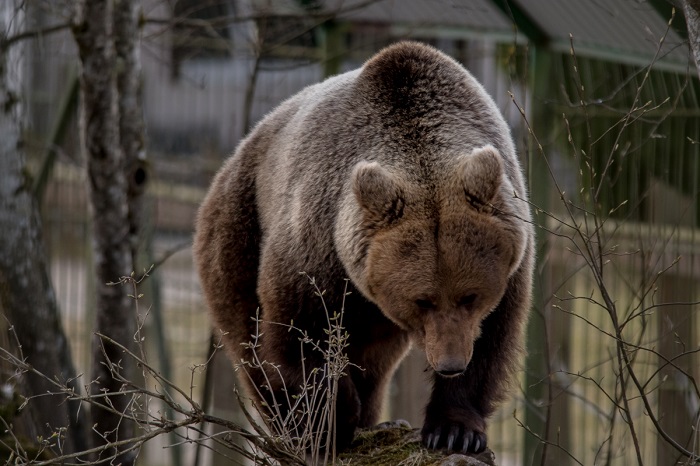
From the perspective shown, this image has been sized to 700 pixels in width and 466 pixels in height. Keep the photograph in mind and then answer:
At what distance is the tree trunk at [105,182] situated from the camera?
21.9 feet

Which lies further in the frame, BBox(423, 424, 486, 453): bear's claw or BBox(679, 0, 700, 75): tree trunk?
BBox(423, 424, 486, 453): bear's claw

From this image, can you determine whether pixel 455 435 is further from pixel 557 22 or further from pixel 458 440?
pixel 557 22

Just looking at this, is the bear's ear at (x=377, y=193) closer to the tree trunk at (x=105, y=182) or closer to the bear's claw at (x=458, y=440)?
the bear's claw at (x=458, y=440)

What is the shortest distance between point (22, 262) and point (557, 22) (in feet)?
13.3

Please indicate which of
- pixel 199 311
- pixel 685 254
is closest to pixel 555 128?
pixel 685 254

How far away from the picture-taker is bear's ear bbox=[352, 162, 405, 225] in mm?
4719

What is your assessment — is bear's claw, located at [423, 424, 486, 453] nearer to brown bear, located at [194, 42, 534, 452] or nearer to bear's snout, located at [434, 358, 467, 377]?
brown bear, located at [194, 42, 534, 452]

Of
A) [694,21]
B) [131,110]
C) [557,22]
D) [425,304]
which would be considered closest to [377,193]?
[425,304]

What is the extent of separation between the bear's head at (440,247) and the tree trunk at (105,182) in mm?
2390

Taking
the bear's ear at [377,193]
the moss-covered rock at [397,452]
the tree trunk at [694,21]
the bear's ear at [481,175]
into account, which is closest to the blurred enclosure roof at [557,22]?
the tree trunk at [694,21]

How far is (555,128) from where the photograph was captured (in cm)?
778

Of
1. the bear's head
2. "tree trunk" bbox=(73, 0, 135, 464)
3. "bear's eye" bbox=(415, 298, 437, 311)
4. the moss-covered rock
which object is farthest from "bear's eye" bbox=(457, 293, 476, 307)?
"tree trunk" bbox=(73, 0, 135, 464)

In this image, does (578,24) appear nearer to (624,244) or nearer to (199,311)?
(624,244)

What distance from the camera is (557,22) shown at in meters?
7.50
